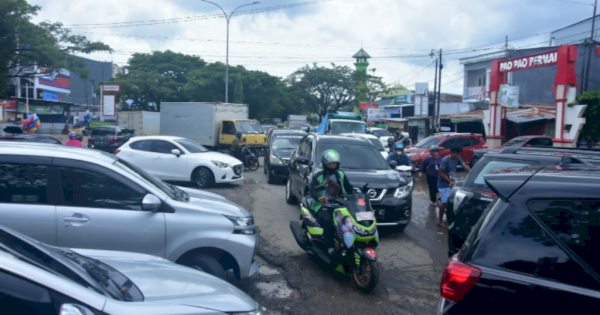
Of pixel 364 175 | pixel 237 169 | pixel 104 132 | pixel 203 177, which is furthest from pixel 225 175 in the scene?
pixel 104 132

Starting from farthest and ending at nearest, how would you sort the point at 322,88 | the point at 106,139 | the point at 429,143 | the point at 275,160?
1. the point at 322,88
2. the point at 106,139
3. the point at 429,143
4. the point at 275,160

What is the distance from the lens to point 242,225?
5055 mm

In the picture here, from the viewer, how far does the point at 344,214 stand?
17.8 feet

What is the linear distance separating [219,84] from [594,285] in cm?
4938

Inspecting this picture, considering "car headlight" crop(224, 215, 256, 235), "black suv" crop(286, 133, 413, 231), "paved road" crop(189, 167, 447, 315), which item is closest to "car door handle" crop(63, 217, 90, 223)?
"car headlight" crop(224, 215, 256, 235)

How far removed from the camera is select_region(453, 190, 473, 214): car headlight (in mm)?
6125

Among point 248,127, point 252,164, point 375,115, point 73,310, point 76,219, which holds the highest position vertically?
point 375,115

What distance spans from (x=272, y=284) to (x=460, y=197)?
2.82m

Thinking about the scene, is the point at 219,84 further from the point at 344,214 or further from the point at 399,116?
the point at 344,214

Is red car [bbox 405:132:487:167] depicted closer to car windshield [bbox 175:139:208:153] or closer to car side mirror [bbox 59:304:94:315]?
car windshield [bbox 175:139:208:153]

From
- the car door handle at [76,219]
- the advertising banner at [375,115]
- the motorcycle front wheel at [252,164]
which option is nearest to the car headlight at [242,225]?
the car door handle at [76,219]

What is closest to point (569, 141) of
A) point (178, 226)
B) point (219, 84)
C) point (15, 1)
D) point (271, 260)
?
point (271, 260)

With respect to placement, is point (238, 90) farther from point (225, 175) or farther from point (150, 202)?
point (150, 202)

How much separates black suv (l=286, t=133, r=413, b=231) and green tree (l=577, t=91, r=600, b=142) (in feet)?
47.2
